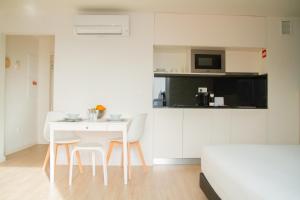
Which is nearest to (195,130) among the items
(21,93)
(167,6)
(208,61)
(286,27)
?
(208,61)

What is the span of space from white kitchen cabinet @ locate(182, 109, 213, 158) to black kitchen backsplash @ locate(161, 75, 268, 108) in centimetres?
52

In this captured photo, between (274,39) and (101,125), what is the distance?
10.1ft

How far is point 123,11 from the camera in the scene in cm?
362

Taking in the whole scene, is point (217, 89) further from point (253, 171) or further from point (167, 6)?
point (253, 171)

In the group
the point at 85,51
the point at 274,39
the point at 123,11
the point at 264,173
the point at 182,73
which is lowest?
the point at 264,173

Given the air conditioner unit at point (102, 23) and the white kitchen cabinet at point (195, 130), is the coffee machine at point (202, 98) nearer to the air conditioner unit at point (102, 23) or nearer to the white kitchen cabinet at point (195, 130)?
the white kitchen cabinet at point (195, 130)

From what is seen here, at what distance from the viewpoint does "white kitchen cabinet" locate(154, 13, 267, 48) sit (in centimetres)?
369

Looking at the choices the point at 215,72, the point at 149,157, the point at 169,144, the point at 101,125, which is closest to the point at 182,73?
the point at 215,72

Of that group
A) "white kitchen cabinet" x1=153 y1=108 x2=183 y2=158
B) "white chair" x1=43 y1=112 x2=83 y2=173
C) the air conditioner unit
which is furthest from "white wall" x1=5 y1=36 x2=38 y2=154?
"white kitchen cabinet" x1=153 y1=108 x2=183 y2=158

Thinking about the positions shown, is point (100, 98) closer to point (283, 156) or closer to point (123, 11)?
point (123, 11)

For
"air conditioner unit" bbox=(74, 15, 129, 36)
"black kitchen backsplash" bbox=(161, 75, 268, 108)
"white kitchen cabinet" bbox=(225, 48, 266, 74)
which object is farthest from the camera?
"black kitchen backsplash" bbox=(161, 75, 268, 108)

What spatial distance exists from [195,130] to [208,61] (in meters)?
1.17

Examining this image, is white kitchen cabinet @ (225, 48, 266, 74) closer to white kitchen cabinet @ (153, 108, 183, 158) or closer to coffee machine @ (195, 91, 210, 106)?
coffee machine @ (195, 91, 210, 106)

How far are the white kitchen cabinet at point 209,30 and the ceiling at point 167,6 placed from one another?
113mm
